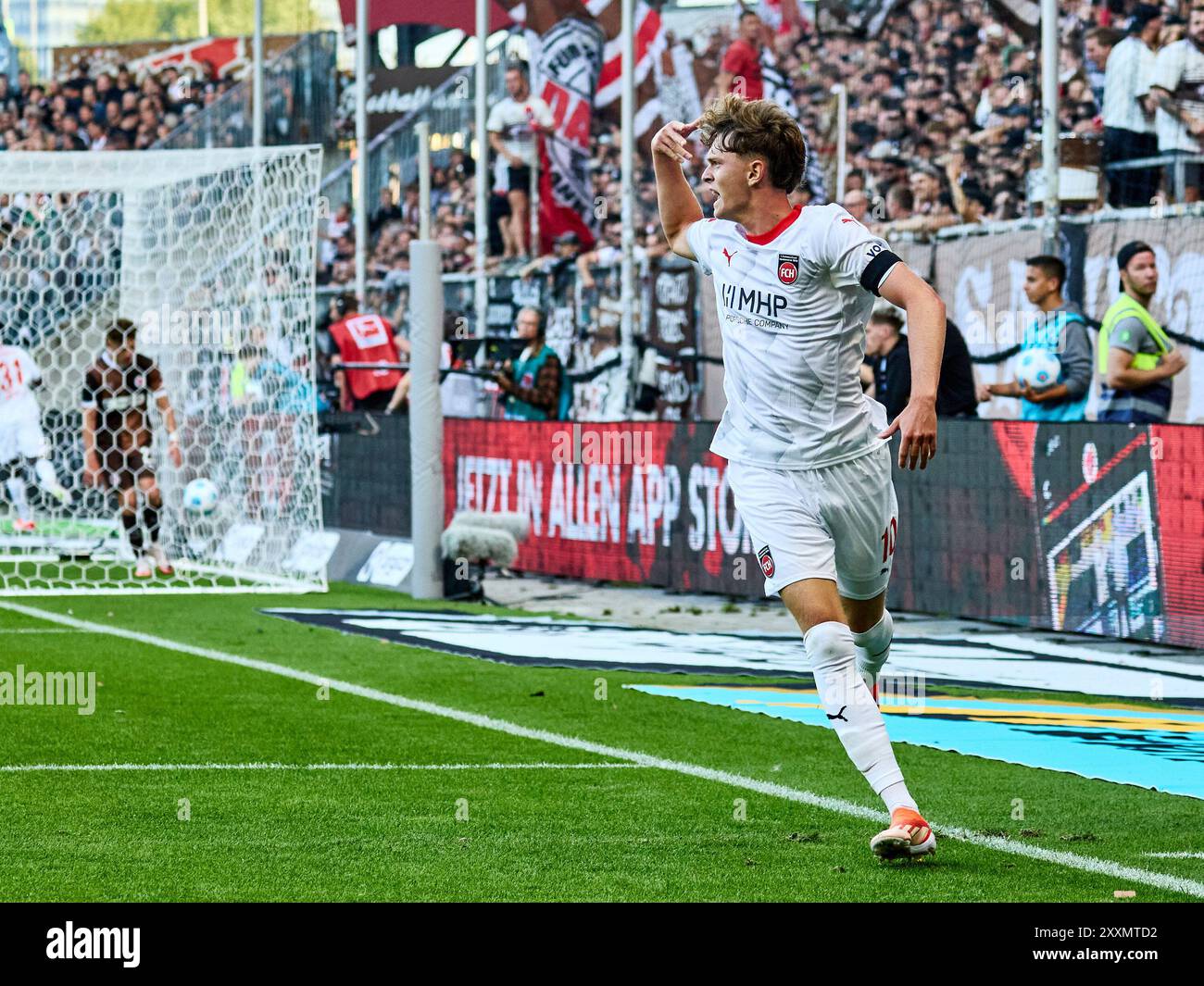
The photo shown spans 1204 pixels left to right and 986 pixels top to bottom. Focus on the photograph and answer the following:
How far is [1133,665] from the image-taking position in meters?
11.3

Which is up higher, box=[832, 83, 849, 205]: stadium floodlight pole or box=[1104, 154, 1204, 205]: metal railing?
box=[832, 83, 849, 205]: stadium floodlight pole

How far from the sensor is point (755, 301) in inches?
261

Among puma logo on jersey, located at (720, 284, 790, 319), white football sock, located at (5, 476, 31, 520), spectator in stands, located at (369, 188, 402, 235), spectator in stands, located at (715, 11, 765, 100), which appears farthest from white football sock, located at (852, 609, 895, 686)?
spectator in stands, located at (369, 188, 402, 235)

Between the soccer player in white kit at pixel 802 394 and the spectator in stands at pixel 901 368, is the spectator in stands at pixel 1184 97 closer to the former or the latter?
the spectator in stands at pixel 901 368

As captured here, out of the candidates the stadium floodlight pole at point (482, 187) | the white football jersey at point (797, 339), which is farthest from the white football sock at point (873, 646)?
the stadium floodlight pole at point (482, 187)

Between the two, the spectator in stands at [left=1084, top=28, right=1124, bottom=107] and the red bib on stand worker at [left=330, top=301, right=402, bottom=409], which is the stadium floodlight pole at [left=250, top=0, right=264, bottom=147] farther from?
the spectator in stands at [left=1084, top=28, right=1124, bottom=107]

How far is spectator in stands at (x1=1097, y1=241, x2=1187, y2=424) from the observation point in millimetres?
12766

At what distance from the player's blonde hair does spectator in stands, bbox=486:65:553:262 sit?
14697 mm

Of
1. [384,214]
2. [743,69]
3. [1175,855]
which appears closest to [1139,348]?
[1175,855]

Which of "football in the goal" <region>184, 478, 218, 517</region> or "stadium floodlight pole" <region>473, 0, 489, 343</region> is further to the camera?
"stadium floodlight pole" <region>473, 0, 489, 343</region>

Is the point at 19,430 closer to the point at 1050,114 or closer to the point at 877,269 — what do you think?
the point at 1050,114

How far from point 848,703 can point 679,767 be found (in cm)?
179

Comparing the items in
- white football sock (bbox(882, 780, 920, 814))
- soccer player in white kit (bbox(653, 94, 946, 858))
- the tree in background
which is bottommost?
white football sock (bbox(882, 780, 920, 814))

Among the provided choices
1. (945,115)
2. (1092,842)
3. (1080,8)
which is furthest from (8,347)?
(1092,842)
